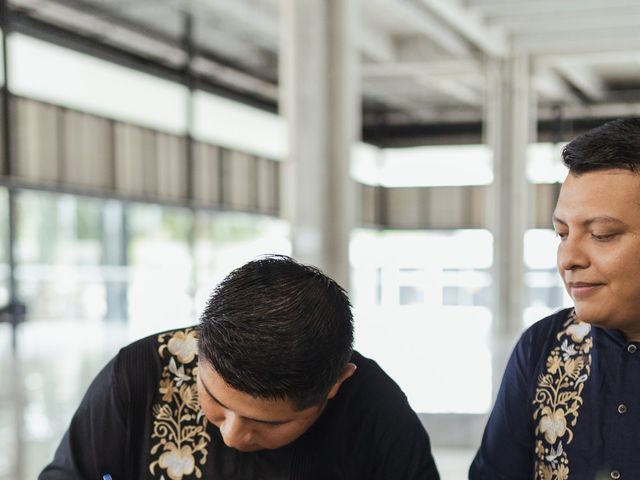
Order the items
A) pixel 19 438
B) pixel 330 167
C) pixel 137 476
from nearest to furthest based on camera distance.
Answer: pixel 137 476, pixel 19 438, pixel 330 167

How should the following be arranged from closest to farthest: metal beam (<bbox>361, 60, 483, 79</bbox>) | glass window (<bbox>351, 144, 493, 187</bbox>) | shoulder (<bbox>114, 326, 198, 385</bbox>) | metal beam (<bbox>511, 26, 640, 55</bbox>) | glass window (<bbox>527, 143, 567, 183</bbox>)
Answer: shoulder (<bbox>114, 326, 198, 385</bbox>) < metal beam (<bbox>511, 26, 640, 55</bbox>) < metal beam (<bbox>361, 60, 483, 79</bbox>) < glass window (<bbox>527, 143, 567, 183</bbox>) < glass window (<bbox>351, 144, 493, 187</bbox>)

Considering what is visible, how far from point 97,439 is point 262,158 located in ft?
66.5

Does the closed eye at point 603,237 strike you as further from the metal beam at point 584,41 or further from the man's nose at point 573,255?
the metal beam at point 584,41

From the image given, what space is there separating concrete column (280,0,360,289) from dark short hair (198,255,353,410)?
6.47 m

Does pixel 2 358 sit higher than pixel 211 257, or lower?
lower

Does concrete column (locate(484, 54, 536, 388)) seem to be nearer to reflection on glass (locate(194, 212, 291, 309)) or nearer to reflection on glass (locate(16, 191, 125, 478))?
reflection on glass (locate(194, 212, 291, 309))

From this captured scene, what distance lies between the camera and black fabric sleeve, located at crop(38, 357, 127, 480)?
1.93 m

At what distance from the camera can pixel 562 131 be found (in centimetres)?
2359

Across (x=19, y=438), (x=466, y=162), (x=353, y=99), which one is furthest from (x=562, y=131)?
(x=19, y=438)

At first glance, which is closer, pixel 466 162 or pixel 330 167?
pixel 330 167

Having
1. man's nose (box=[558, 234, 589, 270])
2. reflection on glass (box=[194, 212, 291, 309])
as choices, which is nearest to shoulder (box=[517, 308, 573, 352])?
man's nose (box=[558, 234, 589, 270])

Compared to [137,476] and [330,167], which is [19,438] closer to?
[330,167]

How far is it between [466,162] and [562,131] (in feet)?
10.6

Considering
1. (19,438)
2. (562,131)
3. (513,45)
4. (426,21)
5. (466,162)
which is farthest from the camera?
(466,162)
